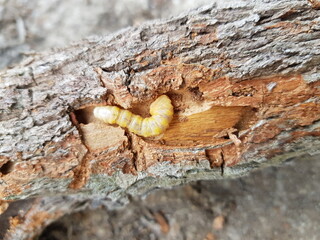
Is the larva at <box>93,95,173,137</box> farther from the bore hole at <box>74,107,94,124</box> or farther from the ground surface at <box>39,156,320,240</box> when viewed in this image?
the ground surface at <box>39,156,320,240</box>

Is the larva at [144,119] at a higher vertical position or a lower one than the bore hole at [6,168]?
higher

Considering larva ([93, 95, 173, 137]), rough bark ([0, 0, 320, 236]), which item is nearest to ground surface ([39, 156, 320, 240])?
rough bark ([0, 0, 320, 236])

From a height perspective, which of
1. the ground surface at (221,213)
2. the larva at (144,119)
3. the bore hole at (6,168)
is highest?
the larva at (144,119)

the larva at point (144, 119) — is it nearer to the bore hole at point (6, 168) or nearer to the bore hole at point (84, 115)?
the bore hole at point (84, 115)

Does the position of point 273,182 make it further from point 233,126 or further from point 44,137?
point 44,137

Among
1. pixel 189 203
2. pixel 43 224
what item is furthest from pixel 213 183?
pixel 43 224

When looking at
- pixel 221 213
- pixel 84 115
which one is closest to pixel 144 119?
pixel 84 115

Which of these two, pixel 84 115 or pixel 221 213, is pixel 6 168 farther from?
pixel 221 213

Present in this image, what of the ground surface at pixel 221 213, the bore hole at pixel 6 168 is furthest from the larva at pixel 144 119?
the ground surface at pixel 221 213
